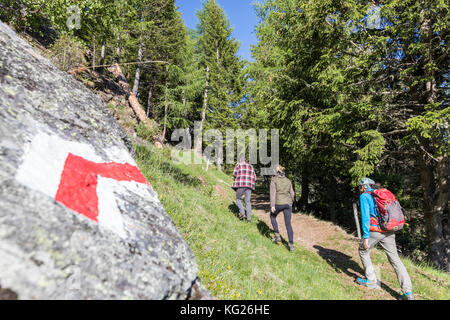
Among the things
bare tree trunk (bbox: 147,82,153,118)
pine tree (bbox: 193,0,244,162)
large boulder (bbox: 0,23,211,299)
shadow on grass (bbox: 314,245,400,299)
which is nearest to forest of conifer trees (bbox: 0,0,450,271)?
shadow on grass (bbox: 314,245,400,299)

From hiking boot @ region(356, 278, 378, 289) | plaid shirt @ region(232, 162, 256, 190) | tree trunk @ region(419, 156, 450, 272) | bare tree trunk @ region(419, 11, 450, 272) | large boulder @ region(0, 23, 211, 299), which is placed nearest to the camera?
large boulder @ region(0, 23, 211, 299)

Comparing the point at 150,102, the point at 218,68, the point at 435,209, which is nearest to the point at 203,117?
the point at 218,68

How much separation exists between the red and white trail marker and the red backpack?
A: 4.35m

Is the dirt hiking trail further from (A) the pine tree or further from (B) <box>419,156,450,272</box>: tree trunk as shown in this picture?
(A) the pine tree

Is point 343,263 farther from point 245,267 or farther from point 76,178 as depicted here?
point 76,178

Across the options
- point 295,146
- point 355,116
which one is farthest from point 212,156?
point 355,116

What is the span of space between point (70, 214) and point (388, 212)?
4.99 m

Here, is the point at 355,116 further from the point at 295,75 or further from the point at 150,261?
the point at 150,261

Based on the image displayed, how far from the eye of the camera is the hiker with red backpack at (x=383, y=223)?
3.97 metres

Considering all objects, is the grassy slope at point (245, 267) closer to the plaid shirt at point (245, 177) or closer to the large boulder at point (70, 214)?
the large boulder at point (70, 214)

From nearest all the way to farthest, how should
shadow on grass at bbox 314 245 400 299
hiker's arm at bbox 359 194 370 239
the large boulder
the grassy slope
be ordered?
the large boulder, the grassy slope, hiker's arm at bbox 359 194 370 239, shadow on grass at bbox 314 245 400 299

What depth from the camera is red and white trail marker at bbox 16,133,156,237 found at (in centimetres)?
158

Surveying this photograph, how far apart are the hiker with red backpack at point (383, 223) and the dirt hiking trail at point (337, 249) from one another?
0.62 metres

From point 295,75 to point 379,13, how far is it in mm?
4097
